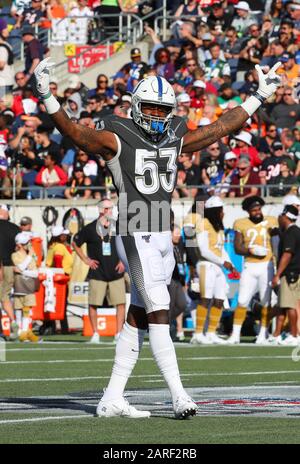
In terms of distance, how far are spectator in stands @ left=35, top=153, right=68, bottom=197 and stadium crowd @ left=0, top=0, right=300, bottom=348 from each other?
0.02 metres

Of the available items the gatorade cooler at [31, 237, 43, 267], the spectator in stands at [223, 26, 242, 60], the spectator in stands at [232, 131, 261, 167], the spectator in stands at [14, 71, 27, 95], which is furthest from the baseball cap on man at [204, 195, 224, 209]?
the spectator in stands at [14, 71, 27, 95]

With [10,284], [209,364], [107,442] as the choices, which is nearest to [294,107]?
[10,284]

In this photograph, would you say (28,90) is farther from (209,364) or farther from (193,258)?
(209,364)

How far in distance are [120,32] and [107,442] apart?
21668mm

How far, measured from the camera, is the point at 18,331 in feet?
65.4

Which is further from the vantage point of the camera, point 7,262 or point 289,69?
point 289,69

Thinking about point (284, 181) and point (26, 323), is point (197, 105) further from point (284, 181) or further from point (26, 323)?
point (26, 323)

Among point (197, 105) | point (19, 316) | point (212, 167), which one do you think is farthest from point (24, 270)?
point (197, 105)

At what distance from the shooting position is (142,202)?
351 inches

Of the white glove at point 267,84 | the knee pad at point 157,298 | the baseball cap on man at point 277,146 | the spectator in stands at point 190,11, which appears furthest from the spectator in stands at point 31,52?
the knee pad at point 157,298

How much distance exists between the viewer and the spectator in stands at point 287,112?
73.7ft

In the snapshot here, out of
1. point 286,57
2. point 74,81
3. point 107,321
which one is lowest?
point 107,321

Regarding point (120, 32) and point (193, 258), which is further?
point (120, 32)

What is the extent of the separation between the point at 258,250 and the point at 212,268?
695 millimetres
